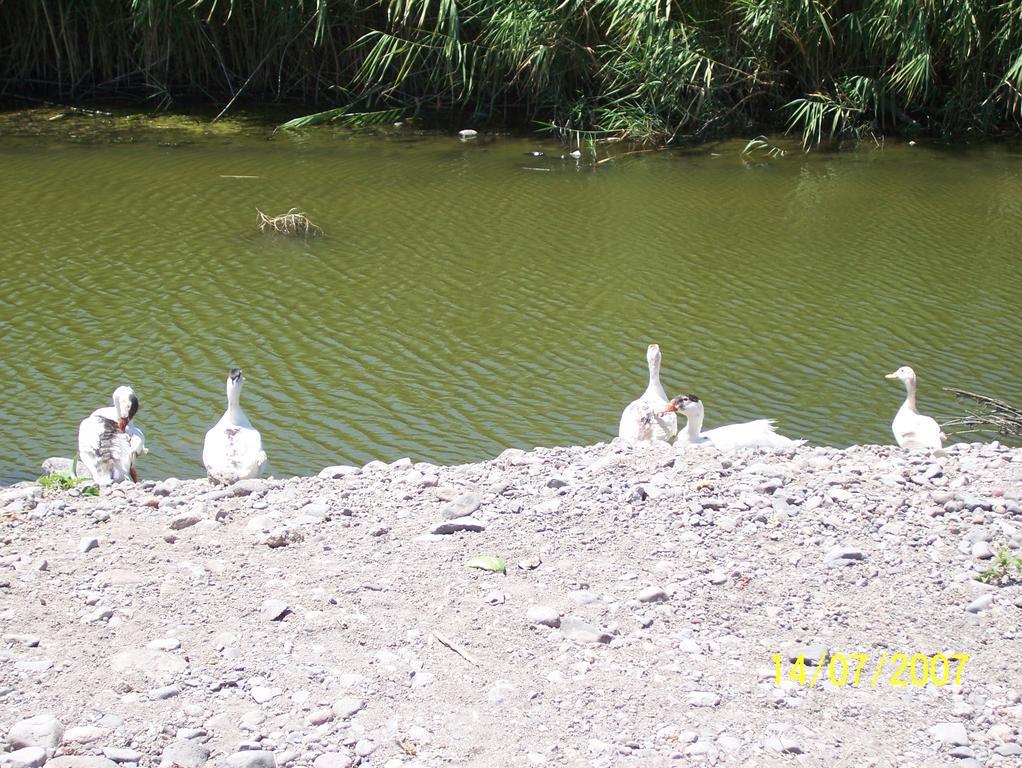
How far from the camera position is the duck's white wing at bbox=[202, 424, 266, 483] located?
6691 millimetres

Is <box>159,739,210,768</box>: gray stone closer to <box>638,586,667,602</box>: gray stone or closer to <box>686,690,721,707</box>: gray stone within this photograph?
<box>686,690,721,707</box>: gray stone

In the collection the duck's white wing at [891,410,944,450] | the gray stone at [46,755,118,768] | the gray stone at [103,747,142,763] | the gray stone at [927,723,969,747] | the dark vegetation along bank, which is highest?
the dark vegetation along bank

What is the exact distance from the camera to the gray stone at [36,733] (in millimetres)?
3594

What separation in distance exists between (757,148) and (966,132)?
10.8 feet

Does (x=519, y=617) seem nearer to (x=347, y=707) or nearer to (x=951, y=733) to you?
(x=347, y=707)

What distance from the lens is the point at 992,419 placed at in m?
8.07

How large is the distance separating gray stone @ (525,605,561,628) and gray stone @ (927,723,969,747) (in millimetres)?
1340

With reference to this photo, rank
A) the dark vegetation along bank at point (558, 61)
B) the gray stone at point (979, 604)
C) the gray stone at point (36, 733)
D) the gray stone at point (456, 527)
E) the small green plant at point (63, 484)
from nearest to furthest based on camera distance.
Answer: the gray stone at point (36, 733) → the gray stone at point (979, 604) → the gray stone at point (456, 527) → the small green plant at point (63, 484) → the dark vegetation along bank at point (558, 61)

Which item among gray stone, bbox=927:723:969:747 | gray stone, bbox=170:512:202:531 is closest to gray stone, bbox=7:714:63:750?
gray stone, bbox=170:512:202:531

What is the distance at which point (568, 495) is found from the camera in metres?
5.57

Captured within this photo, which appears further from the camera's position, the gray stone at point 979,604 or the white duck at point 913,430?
the white duck at point 913,430
